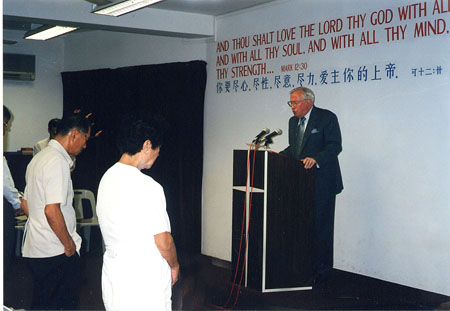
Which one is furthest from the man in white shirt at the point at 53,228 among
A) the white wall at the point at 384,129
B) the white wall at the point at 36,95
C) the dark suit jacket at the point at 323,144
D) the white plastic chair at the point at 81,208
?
the white wall at the point at 36,95

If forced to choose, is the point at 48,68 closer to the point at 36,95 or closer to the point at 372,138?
the point at 36,95

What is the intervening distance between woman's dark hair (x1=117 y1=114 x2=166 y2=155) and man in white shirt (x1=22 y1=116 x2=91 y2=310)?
0.63 meters

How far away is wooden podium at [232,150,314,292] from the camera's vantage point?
4.17 meters

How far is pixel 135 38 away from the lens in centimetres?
729

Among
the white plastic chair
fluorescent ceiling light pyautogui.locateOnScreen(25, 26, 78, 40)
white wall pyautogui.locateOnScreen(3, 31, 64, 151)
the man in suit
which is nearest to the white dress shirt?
the man in suit

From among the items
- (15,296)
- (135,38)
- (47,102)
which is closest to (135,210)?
(15,296)

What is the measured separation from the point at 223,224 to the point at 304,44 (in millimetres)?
2128

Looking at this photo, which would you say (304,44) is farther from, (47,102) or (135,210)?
(47,102)

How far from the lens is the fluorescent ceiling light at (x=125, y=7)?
4.51m

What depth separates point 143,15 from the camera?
580cm

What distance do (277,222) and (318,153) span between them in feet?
2.36

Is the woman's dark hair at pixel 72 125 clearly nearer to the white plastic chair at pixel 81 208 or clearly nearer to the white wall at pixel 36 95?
the white plastic chair at pixel 81 208

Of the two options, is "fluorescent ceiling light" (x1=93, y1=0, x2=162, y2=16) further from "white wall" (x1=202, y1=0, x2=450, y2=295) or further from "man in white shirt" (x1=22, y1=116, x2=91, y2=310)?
"man in white shirt" (x1=22, y1=116, x2=91, y2=310)

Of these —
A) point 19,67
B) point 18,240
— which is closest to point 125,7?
point 18,240
